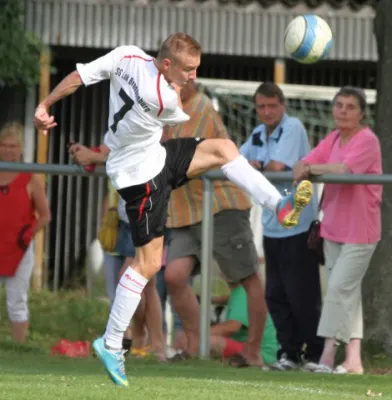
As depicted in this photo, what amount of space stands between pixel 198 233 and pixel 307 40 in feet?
5.51

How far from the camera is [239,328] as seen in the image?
1141 centimetres

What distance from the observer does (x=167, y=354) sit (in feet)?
35.7

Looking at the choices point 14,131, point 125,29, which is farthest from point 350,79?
point 14,131

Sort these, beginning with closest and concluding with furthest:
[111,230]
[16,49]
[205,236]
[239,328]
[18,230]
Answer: [205,236] → [111,230] → [239,328] → [18,230] → [16,49]

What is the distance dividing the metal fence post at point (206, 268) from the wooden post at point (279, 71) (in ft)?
20.8

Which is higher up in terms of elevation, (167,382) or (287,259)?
(287,259)

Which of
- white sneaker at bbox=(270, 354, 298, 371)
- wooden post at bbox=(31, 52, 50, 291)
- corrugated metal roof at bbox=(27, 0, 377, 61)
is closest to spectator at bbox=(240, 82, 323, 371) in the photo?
white sneaker at bbox=(270, 354, 298, 371)

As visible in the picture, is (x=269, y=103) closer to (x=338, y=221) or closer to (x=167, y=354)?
(x=338, y=221)

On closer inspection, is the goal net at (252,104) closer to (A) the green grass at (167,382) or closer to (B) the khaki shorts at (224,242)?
(B) the khaki shorts at (224,242)

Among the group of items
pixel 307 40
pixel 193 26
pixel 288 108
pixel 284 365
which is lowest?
pixel 284 365

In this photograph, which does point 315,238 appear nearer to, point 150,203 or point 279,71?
point 150,203

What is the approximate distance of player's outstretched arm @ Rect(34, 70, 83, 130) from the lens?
28.5 ft

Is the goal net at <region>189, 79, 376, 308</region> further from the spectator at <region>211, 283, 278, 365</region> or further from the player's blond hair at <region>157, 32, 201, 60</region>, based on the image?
the player's blond hair at <region>157, 32, 201, 60</region>

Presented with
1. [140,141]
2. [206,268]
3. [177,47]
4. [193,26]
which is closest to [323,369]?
[206,268]
